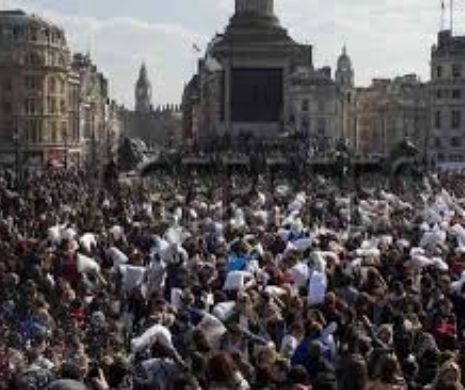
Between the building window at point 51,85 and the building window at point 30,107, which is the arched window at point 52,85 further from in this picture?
the building window at point 30,107

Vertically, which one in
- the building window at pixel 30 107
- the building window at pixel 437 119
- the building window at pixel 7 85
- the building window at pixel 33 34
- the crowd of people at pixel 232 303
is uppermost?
the building window at pixel 33 34

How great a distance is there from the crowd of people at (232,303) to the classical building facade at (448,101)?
113649 mm

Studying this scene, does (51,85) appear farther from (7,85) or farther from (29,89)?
(7,85)

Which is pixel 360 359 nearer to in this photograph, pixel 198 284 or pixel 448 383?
pixel 448 383

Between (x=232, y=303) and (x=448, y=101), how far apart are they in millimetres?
134632

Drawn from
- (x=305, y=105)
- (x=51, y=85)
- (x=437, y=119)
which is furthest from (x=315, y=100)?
(x=51, y=85)

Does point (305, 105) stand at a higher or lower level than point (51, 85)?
lower

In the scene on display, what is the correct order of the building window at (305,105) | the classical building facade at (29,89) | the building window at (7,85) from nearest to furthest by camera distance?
the classical building facade at (29,89) → the building window at (7,85) → the building window at (305,105)

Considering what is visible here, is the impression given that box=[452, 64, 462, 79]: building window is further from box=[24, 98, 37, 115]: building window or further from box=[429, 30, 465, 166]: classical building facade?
box=[24, 98, 37, 115]: building window

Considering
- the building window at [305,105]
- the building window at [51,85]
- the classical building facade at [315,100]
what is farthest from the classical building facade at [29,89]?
the building window at [305,105]

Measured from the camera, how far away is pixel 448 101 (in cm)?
15112

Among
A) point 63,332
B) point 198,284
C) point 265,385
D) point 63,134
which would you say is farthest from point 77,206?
point 63,134

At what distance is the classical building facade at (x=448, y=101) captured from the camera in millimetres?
150375

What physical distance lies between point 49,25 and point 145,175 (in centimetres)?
7251
